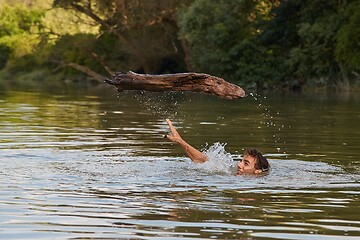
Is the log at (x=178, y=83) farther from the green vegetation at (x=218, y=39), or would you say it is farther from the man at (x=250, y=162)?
the green vegetation at (x=218, y=39)

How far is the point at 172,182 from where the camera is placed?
1296 centimetres

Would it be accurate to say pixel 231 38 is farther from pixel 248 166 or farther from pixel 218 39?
pixel 248 166

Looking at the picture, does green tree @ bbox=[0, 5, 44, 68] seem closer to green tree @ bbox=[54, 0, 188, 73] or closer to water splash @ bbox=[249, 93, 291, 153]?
green tree @ bbox=[54, 0, 188, 73]

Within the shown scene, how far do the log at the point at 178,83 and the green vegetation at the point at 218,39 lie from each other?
3544cm

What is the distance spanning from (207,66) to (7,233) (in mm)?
48148

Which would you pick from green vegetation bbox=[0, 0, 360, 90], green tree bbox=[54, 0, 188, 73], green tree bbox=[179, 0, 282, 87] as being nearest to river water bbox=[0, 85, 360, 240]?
green vegetation bbox=[0, 0, 360, 90]

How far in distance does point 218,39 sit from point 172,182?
140ft

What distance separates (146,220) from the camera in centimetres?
973

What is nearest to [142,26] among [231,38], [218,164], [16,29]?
[231,38]

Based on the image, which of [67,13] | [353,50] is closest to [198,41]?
[353,50]

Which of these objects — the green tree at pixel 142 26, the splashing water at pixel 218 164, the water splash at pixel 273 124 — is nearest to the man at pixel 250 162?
the splashing water at pixel 218 164

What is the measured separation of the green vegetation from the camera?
51.0 m

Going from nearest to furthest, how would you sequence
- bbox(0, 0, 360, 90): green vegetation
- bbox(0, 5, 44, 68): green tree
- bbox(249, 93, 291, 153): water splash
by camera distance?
bbox(249, 93, 291, 153): water splash
bbox(0, 0, 360, 90): green vegetation
bbox(0, 5, 44, 68): green tree

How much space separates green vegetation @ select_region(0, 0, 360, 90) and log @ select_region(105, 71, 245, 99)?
35445 millimetres
